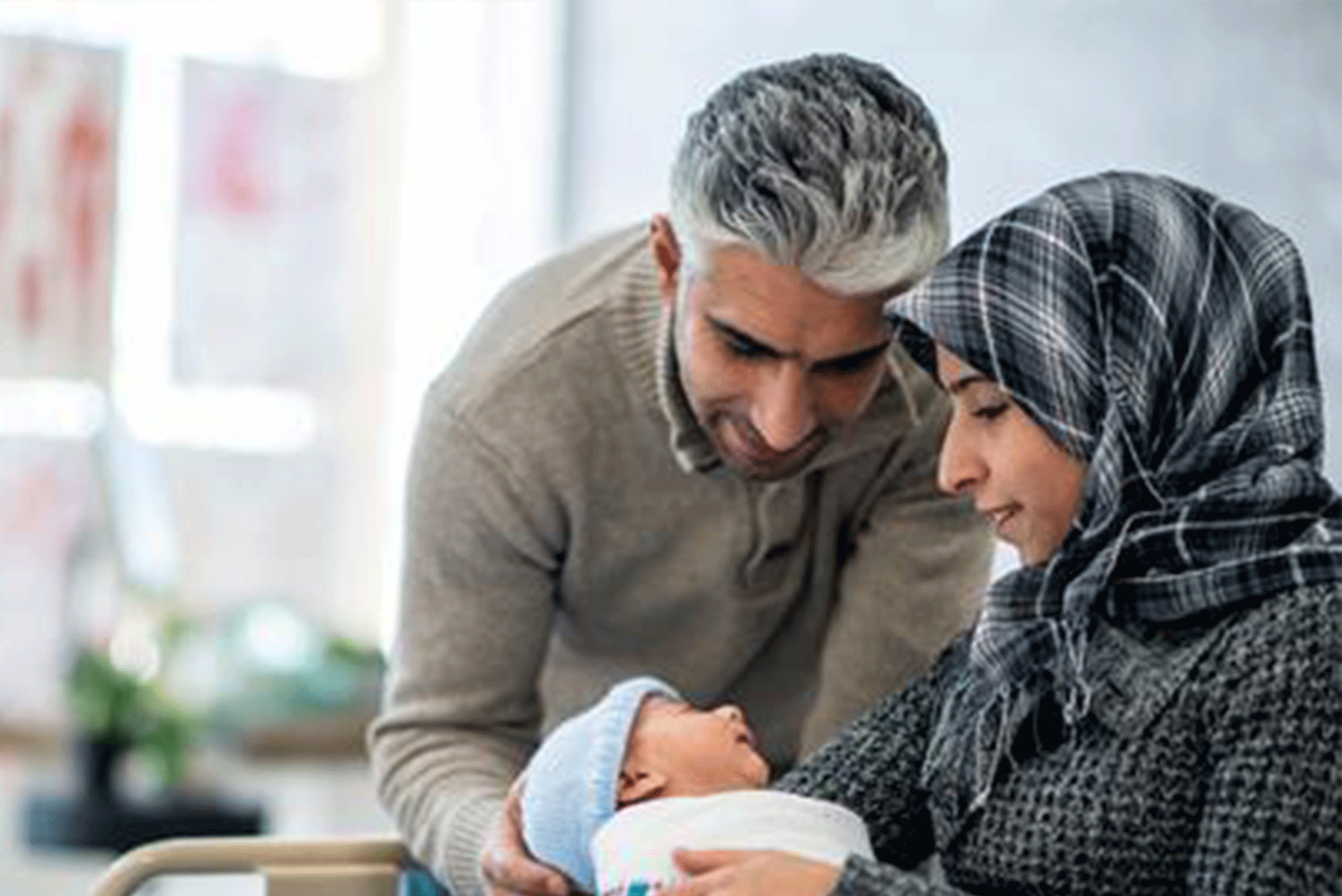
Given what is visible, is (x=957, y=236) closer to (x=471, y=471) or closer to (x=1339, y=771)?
(x=471, y=471)

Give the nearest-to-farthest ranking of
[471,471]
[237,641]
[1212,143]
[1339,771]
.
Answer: [1339,771]
[471,471]
[1212,143]
[237,641]

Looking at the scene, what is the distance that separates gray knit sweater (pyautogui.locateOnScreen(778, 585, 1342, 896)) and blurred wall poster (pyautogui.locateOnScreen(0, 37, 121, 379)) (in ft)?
11.3

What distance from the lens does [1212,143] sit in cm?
292

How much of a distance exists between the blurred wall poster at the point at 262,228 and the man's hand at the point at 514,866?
319 centimetres

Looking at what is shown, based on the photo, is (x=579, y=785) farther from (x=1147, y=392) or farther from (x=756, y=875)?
(x=1147, y=392)

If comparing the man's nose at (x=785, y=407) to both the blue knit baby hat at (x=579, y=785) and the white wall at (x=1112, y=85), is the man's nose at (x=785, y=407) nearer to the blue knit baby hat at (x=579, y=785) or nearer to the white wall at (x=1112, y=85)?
the blue knit baby hat at (x=579, y=785)

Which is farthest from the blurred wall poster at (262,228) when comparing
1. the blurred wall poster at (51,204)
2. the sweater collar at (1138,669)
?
the sweater collar at (1138,669)

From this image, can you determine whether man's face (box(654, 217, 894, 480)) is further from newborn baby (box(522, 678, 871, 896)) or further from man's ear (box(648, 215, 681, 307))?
newborn baby (box(522, 678, 871, 896))

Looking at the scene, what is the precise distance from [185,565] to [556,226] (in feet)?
3.48

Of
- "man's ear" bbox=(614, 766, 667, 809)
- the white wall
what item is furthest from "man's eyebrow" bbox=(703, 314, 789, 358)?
the white wall

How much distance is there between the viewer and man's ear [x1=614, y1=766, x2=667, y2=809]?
85.7 inches

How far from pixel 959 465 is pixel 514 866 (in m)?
0.50

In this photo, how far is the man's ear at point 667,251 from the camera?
2402mm

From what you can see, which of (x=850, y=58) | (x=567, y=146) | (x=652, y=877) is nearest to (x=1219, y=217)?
(x=850, y=58)
